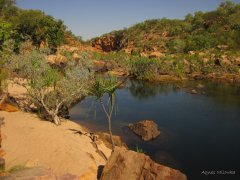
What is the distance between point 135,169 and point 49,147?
559 centimetres

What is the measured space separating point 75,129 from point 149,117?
365 inches

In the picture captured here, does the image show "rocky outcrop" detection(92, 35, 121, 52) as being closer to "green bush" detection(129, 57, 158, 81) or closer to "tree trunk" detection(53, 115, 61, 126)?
"green bush" detection(129, 57, 158, 81)

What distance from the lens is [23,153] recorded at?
14.6 metres

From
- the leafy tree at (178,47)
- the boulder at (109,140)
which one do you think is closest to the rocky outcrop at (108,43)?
the leafy tree at (178,47)

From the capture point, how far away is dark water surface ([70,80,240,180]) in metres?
17.9

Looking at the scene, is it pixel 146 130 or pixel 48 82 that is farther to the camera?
pixel 146 130

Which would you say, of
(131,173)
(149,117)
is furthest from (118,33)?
(131,173)

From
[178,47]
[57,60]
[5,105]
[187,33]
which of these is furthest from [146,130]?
[187,33]

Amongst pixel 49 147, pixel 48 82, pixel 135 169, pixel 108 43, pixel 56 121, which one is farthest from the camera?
pixel 108 43

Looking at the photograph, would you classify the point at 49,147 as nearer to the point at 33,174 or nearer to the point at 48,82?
the point at 33,174

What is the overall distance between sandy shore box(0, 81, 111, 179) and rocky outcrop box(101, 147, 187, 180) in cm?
138

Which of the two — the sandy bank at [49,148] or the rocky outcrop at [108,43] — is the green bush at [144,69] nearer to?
the sandy bank at [49,148]

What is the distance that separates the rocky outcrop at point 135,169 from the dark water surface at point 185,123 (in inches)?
163

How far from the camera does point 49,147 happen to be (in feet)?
50.5
